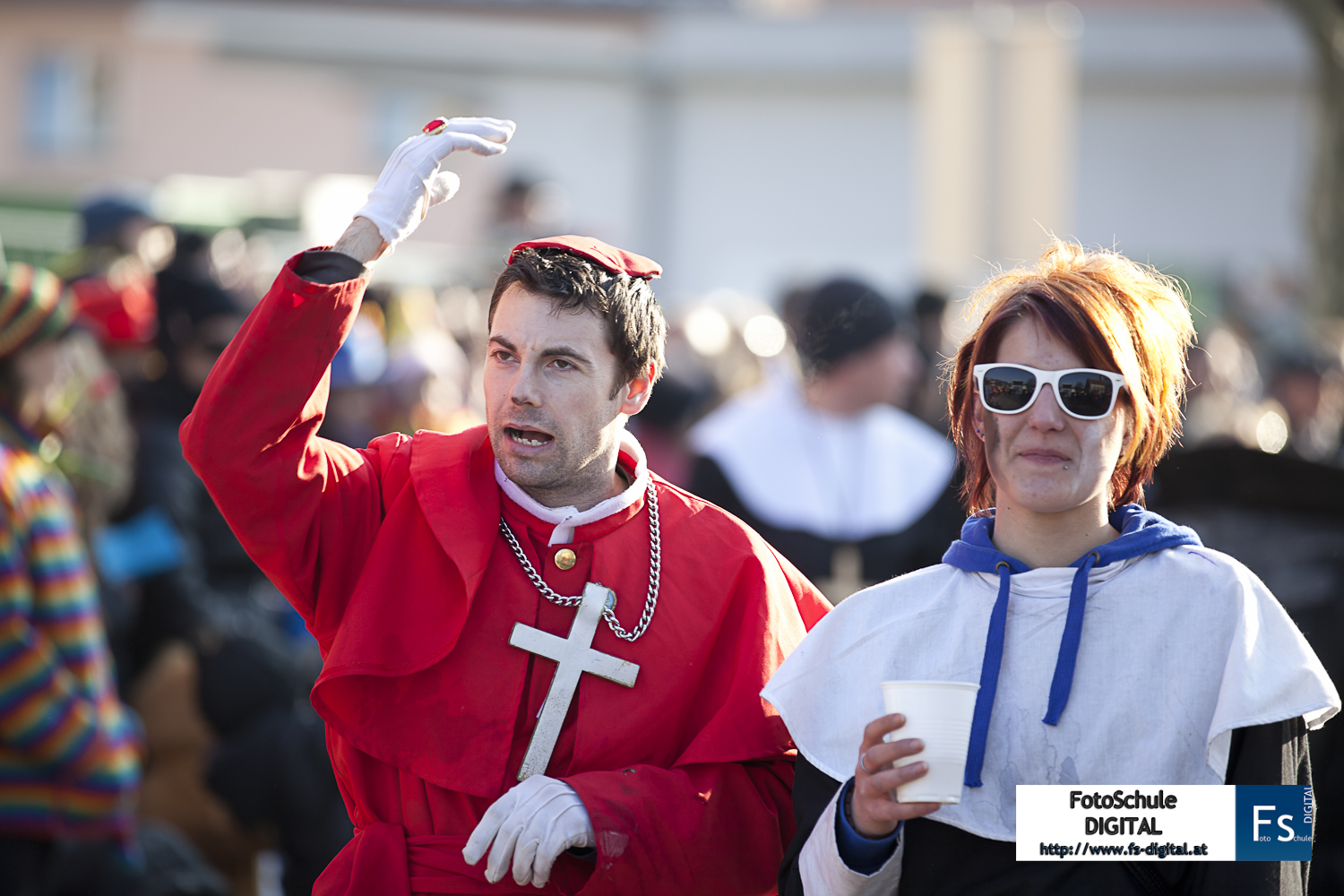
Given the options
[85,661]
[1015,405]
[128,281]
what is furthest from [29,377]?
[1015,405]

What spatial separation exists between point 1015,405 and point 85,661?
3036 mm

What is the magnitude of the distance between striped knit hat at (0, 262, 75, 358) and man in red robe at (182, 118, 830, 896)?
2.09 meters

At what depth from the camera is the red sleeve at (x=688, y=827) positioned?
2.56 meters

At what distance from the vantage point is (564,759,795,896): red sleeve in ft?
8.39

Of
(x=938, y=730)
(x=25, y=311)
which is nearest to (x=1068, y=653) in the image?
(x=938, y=730)

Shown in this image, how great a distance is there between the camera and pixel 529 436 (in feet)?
9.02

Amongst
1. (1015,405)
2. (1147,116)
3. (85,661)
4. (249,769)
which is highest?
(1147,116)

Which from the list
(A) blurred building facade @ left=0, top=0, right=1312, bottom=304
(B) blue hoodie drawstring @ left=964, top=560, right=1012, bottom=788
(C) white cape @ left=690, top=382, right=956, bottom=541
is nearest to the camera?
(B) blue hoodie drawstring @ left=964, top=560, right=1012, bottom=788

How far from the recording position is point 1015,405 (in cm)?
244

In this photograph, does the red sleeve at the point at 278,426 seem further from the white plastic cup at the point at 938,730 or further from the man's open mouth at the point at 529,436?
the white plastic cup at the point at 938,730

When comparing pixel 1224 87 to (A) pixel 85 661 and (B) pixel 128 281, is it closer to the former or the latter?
(B) pixel 128 281

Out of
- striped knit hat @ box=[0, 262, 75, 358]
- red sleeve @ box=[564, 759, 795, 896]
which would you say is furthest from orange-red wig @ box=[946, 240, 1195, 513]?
striped knit hat @ box=[0, 262, 75, 358]

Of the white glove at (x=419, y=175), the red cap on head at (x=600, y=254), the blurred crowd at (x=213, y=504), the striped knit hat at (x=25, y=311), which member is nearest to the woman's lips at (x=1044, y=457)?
the red cap on head at (x=600, y=254)

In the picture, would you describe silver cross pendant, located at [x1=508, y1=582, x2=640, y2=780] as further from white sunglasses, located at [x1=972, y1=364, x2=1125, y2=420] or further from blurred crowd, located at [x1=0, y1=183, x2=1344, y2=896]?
blurred crowd, located at [x1=0, y1=183, x2=1344, y2=896]
